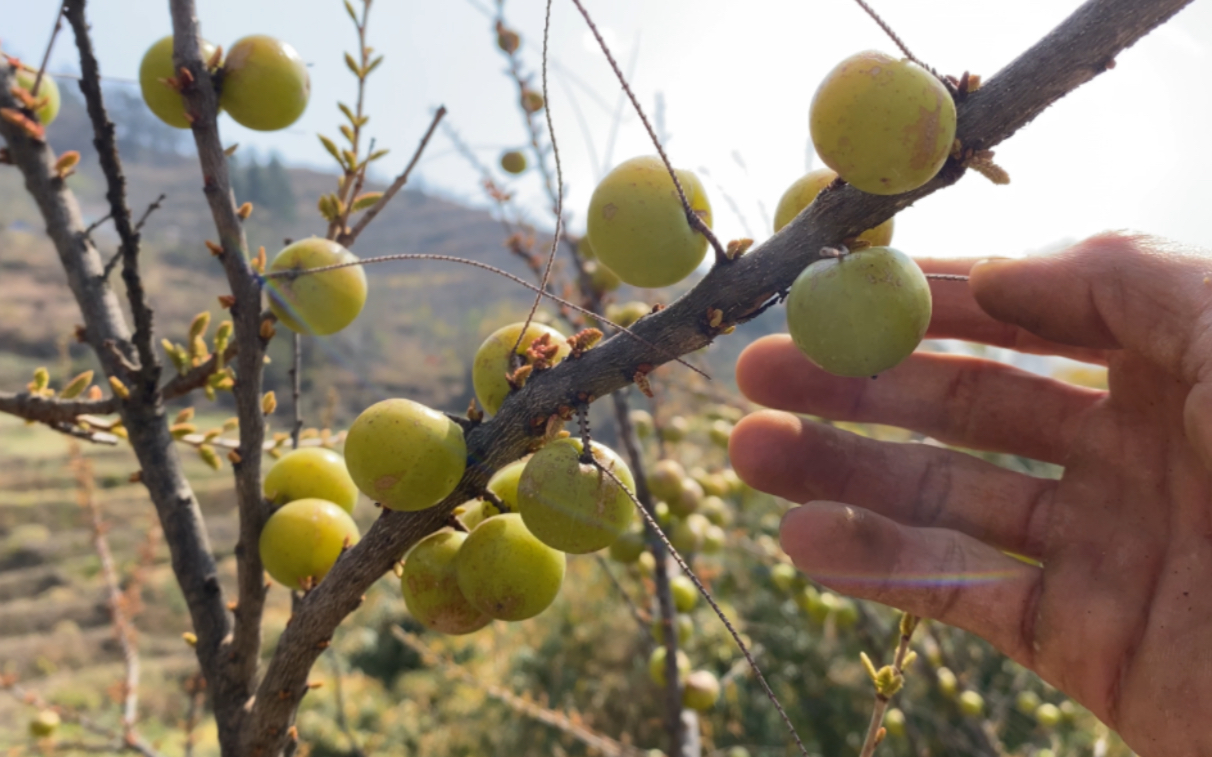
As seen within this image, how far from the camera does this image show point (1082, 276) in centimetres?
155

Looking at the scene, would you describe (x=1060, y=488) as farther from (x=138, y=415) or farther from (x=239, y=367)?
(x=138, y=415)

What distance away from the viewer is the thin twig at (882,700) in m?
1.13

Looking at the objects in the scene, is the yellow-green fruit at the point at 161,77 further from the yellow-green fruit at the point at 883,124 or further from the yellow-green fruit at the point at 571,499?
the yellow-green fruit at the point at 883,124

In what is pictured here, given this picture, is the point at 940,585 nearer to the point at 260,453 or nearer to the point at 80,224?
the point at 260,453

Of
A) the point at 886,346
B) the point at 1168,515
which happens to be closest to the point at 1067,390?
the point at 1168,515

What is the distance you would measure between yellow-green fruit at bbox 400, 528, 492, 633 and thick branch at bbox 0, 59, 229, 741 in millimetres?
572

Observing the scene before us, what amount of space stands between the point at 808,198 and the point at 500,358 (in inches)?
26.7

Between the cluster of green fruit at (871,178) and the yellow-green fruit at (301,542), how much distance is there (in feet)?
3.37

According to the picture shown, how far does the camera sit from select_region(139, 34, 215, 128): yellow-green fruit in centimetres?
149

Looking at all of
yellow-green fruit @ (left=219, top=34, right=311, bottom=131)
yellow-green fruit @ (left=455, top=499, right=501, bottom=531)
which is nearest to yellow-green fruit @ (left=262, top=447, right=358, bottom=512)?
yellow-green fruit @ (left=455, top=499, right=501, bottom=531)

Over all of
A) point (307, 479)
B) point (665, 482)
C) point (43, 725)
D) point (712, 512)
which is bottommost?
point (43, 725)

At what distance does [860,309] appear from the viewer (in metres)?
0.96

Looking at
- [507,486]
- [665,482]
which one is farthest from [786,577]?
[507,486]

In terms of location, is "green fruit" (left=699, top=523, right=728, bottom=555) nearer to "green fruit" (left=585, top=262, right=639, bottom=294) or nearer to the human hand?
"green fruit" (left=585, top=262, right=639, bottom=294)
